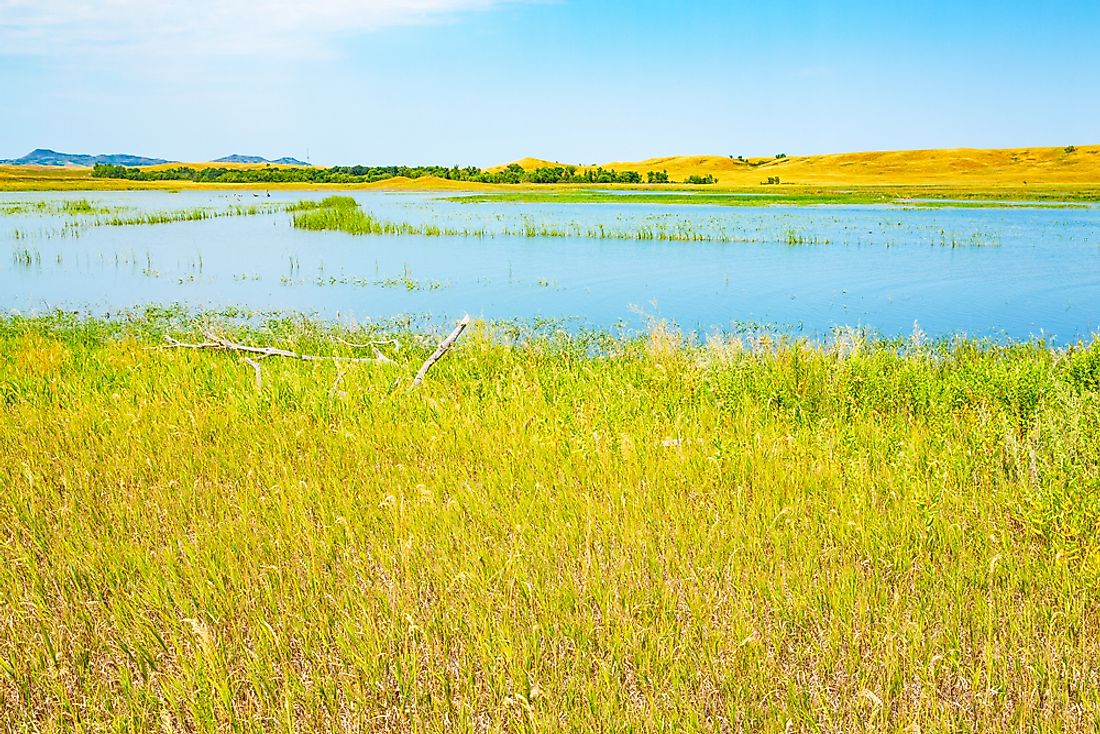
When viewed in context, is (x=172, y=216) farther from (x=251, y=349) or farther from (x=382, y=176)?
(x=382, y=176)

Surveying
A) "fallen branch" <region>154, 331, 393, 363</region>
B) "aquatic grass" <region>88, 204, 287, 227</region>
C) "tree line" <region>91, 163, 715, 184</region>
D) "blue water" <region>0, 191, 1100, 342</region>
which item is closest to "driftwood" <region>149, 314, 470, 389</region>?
"fallen branch" <region>154, 331, 393, 363</region>

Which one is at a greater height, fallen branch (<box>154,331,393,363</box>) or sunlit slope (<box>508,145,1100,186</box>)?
sunlit slope (<box>508,145,1100,186</box>)

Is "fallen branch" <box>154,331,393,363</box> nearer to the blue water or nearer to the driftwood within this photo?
the driftwood

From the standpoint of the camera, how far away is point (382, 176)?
121875mm

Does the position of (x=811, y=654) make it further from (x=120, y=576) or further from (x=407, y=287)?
(x=407, y=287)

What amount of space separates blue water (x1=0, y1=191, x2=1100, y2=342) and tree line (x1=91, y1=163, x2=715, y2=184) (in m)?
85.4

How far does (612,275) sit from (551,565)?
18.5 metres

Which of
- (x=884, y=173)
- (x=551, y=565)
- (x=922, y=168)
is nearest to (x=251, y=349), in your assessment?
(x=551, y=565)

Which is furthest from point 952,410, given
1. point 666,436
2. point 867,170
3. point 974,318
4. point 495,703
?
point 867,170

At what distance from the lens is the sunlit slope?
312 feet

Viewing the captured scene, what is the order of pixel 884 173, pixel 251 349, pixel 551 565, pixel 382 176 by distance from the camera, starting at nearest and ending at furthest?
pixel 551 565, pixel 251 349, pixel 884 173, pixel 382 176

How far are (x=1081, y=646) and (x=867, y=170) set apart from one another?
128 meters

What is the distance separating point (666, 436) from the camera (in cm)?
556

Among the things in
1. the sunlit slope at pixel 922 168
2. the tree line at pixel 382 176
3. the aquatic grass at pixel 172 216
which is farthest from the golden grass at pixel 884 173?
the aquatic grass at pixel 172 216
